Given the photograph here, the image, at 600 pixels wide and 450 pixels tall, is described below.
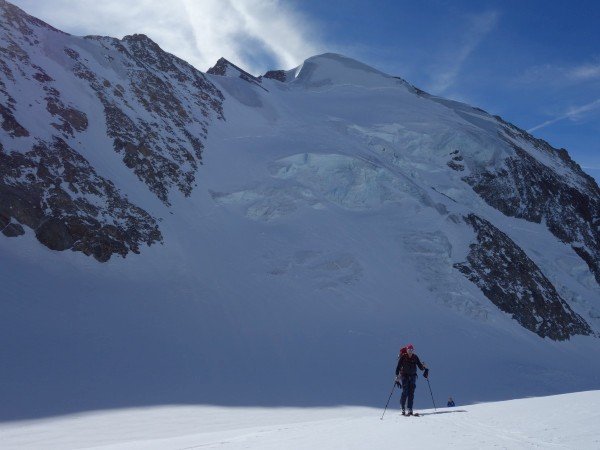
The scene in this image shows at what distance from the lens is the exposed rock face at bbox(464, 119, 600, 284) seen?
50469 millimetres

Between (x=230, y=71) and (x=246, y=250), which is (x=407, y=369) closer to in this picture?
(x=246, y=250)

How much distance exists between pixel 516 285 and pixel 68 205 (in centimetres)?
2852

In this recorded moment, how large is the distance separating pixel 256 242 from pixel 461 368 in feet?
43.8

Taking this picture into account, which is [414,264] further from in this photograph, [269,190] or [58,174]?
[58,174]

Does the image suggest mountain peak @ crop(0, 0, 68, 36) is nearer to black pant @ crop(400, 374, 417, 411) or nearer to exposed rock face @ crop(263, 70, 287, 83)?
black pant @ crop(400, 374, 417, 411)

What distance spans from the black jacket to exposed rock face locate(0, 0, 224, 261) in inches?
671

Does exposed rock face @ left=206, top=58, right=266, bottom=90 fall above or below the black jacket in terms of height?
above

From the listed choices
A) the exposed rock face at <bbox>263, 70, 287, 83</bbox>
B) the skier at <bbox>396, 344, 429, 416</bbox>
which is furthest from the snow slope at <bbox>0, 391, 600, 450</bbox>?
the exposed rock face at <bbox>263, 70, 287, 83</bbox>

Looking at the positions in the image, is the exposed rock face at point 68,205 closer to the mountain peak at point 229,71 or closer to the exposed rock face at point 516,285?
the exposed rock face at point 516,285

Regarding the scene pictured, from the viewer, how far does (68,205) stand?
25.3 metres

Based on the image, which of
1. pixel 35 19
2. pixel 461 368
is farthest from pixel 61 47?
pixel 461 368

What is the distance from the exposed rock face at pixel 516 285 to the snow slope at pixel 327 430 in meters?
23.2

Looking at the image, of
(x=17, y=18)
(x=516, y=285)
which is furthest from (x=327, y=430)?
(x=17, y=18)

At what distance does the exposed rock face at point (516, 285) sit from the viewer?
113ft
